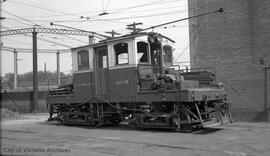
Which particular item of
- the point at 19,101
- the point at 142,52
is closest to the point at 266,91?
the point at 142,52

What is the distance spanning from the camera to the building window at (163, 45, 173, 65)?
14.1 meters

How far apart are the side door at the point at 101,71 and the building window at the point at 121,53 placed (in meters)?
0.53

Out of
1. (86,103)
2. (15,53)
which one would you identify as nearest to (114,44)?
(86,103)

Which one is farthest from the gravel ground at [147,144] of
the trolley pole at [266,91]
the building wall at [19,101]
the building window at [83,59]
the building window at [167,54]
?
the building wall at [19,101]

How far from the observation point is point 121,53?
13281mm

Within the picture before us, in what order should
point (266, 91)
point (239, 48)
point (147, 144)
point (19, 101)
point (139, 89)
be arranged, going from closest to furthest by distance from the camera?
point (147, 144), point (139, 89), point (266, 91), point (239, 48), point (19, 101)

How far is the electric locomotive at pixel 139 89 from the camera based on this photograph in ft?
39.0

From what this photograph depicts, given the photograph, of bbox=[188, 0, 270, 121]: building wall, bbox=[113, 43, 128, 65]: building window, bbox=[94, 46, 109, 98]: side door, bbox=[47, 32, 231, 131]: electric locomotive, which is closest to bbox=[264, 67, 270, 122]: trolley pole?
bbox=[188, 0, 270, 121]: building wall

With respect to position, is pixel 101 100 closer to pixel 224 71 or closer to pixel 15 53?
pixel 224 71

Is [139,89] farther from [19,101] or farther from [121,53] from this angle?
[19,101]

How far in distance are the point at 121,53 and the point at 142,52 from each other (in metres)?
0.80

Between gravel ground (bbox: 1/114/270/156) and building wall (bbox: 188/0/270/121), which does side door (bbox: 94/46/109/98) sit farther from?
building wall (bbox: 188/0/270/121)

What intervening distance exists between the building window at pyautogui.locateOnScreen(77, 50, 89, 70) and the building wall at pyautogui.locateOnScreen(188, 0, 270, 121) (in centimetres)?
685

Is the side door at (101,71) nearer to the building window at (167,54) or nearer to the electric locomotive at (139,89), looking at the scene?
the electric locomotive at (139,89)
